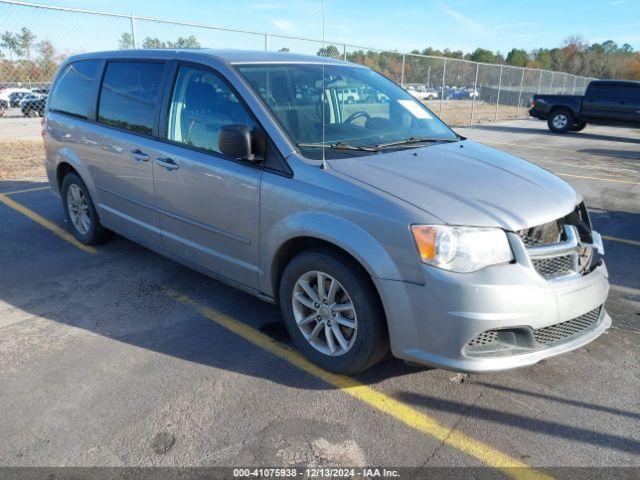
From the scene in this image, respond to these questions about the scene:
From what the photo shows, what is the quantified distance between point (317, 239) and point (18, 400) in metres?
1.93

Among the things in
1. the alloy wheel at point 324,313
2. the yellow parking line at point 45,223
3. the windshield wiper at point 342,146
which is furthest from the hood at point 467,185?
the yellow parking line at point 45,223

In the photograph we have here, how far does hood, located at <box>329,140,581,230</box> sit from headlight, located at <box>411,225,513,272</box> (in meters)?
0.07

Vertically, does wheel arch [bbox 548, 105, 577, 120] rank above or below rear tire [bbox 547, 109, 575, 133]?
above

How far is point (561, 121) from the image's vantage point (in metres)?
19.8

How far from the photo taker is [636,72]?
72500mm

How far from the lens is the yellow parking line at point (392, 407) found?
8.14 ft

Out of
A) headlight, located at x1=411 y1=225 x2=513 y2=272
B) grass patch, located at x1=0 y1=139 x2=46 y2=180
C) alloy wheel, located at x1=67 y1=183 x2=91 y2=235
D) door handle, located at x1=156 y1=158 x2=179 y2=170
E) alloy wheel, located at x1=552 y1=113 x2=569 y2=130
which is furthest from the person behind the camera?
alloy wheel, located at x1=552 y1=113 x2=569 y2=130

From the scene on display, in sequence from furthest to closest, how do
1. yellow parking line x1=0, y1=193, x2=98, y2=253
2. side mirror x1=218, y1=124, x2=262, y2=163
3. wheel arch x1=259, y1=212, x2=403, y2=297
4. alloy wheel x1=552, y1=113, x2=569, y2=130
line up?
alloy wheel x1=552, y1=113, x2=569, y2=130, yellow parking line x1=0, y1=193, x2=98, y2=253, side mirror x1=218, y1=124, x2=262, y2=163, wheel arch x1=259, y1=212, x2=403, y2=297

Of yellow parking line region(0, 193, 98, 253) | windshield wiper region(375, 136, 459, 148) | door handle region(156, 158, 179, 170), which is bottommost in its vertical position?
yellow parking line region(0, 193, 98, 253)

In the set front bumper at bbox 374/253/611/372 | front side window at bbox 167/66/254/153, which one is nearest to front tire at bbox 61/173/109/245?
front side window at bbox 167/66/254/153

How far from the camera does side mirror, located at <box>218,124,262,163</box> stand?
314 cm

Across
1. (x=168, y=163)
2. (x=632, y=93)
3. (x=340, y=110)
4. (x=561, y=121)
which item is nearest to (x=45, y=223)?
(x=168, y=163)

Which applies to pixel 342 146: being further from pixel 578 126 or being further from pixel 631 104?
pixel 578 126

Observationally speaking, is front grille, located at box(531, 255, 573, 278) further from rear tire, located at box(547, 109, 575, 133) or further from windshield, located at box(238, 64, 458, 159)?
rear tire, located at box(547, 109, 575, 133)
